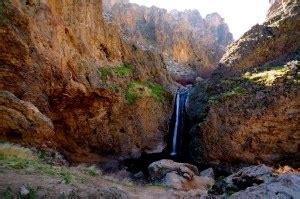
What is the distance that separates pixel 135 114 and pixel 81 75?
23.3 ft

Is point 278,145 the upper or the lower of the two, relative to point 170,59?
lower

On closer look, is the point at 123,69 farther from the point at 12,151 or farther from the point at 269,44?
the point at 12,151

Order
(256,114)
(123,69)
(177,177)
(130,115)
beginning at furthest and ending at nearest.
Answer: (123,69)
(130,115)
(256,114)
(177,177)

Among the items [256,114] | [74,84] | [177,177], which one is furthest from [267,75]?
[74,84]

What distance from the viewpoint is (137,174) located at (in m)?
23.3

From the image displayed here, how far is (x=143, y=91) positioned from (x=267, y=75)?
1108 centimetres

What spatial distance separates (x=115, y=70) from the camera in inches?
1149

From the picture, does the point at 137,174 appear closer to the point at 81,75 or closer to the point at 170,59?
the point at 81,75

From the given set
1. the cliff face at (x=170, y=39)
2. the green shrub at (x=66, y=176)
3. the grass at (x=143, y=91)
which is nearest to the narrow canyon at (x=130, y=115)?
the green shrub at (x=66, y=176)

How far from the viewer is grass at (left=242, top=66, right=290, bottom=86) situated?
25.2 m

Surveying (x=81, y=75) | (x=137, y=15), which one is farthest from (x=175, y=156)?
(x=137, y=15)

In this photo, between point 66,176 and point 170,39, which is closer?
point 66,176

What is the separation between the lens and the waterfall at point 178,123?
29.9 meters

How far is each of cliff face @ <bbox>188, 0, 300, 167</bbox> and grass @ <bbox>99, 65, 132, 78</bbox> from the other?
7.45 m
